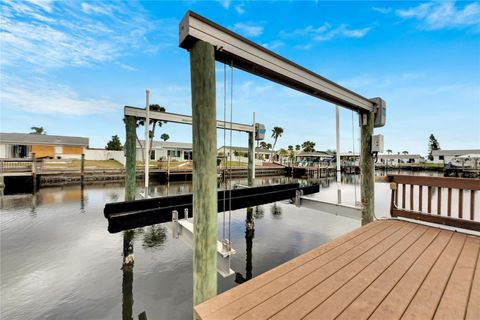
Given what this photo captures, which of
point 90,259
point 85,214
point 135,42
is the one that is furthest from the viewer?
point 135,42

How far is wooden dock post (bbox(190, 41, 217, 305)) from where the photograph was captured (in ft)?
5.85

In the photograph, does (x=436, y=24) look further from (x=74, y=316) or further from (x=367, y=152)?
(x=74, y=316)

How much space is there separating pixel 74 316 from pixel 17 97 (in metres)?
28.7

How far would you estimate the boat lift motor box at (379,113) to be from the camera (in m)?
4.11

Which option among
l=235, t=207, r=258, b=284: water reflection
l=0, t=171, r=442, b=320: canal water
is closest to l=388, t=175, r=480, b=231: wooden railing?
l=0, t=171, r=442, b=320: canal water

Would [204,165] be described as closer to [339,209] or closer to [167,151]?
[339,209]

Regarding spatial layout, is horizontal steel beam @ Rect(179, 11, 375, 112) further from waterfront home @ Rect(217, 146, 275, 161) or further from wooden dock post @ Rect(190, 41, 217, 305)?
waterfront home @ Rect(217, 146, 275, 161)

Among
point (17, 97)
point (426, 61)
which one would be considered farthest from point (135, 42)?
point (17, 97)

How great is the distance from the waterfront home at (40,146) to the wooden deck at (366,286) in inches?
1451

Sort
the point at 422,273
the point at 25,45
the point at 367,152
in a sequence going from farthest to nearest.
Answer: the point at 25,45 < the point at 367,152 < the point at 422,273

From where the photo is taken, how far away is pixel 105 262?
5074 millimetres

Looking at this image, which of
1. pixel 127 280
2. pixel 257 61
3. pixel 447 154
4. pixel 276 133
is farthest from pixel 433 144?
pixel 127 280

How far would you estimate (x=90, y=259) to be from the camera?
516 cm

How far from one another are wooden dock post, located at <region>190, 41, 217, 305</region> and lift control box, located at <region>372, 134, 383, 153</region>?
3558 millimetres
